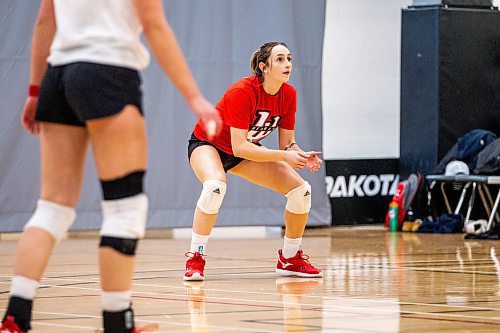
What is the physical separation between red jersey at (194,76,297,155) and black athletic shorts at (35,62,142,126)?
2.46 m

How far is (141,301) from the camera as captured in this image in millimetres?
4426

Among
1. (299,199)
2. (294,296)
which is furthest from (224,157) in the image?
(294,296)

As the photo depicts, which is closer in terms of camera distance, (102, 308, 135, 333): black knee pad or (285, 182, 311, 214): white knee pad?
(102, 308, 135, 333): black knee pad

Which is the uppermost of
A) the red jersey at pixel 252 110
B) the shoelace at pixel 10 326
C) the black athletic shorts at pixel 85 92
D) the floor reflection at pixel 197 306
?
the red jersey at pixel 252 110

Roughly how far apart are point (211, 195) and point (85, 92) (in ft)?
8.35

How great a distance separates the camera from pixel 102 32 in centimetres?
282

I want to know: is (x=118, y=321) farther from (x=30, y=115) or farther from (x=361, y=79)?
(x=361, y=79)

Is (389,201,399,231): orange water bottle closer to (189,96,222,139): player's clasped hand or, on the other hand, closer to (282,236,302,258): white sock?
(282,236,302,258): white sock

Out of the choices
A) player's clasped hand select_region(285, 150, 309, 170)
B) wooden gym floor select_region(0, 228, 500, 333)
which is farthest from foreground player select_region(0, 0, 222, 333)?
player's clasped hand select_region(285, 150, 309, 170)

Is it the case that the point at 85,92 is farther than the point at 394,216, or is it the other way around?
the point at 394,216

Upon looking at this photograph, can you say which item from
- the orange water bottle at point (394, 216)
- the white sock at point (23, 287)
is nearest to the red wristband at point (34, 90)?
the white sock at point (23, 287)

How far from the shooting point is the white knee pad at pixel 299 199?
18.2 ft

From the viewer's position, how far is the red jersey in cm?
535

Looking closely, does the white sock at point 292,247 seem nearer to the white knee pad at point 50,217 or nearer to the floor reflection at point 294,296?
the floor reflection at point 294,296
